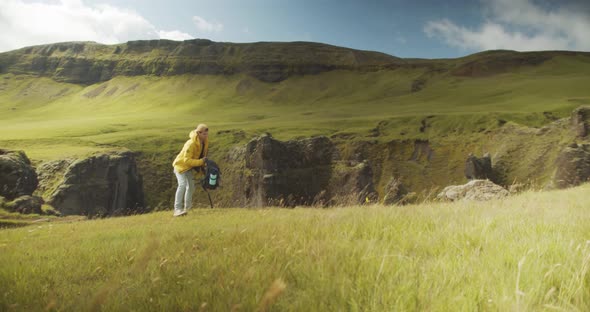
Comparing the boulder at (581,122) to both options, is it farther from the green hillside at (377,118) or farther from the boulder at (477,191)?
the boulder at (477,191)

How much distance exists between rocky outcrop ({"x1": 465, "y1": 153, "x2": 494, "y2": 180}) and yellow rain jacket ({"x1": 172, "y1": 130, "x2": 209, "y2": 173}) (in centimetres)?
4274

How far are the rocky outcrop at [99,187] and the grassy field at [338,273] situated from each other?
4078cm

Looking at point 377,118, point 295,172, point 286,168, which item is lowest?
point 295,172

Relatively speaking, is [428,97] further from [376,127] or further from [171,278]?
[171,278]

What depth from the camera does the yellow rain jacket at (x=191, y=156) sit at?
439 inches

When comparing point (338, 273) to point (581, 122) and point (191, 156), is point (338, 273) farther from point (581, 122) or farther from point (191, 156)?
point (581, 122)

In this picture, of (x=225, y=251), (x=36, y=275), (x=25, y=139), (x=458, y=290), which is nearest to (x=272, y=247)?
(x=225, y=251)

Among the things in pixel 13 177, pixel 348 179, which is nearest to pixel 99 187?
pixel 13 177

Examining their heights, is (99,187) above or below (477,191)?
below

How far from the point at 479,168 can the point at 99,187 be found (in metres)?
52.3

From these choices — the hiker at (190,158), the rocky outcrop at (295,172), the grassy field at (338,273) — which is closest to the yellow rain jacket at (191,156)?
the hiker at (190,158)

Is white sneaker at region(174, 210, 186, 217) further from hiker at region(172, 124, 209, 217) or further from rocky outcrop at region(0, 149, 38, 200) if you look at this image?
rocky outcrop at region(0, 149, 38, 200)

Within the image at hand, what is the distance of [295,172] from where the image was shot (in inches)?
2015

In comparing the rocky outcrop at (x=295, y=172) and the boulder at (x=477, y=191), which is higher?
the boulder at (x=477, y=191)
